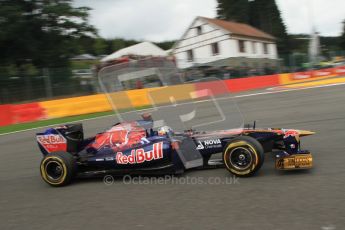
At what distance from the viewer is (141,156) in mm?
5582

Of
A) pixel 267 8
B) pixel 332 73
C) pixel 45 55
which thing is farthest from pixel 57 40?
pixel 267 8

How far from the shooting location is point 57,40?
2722 cm

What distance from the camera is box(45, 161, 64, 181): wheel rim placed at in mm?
5928

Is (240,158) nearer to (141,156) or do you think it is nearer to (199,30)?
(141,156)

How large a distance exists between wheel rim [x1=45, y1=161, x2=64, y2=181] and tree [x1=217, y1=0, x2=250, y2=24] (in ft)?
214

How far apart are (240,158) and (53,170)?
8.87 ft

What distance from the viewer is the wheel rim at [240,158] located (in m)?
5.08

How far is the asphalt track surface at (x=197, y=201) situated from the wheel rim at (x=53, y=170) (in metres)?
0.17

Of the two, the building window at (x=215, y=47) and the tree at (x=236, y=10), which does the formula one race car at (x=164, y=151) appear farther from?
the tree at (x=236, y=10)

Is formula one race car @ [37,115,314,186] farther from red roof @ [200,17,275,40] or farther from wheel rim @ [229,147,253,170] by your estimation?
red roof @ [200,17,275,40]

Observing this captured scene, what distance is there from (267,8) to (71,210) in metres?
70.7

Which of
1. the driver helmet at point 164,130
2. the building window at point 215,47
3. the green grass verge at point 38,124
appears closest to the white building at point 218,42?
the building window at point 215,47

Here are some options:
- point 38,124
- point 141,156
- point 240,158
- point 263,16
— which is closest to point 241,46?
point 263,16

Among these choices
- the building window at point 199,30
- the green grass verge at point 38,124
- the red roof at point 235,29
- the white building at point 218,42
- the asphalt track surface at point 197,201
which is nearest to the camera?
the asphalt track surface at point 197,201
